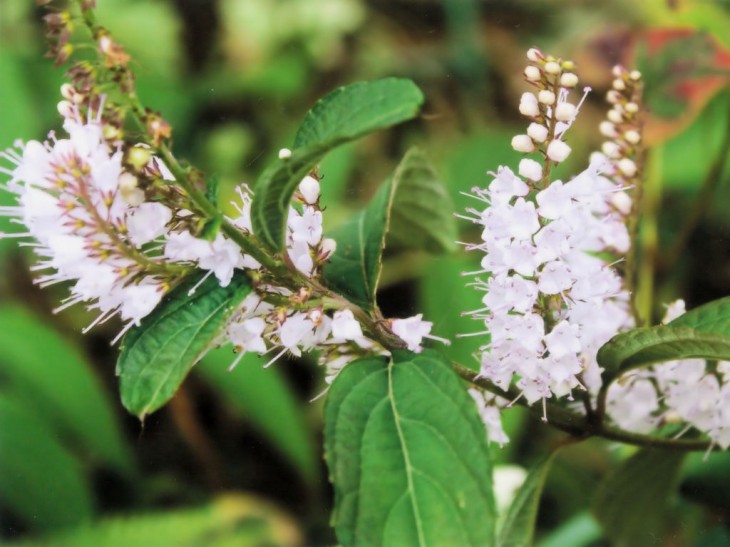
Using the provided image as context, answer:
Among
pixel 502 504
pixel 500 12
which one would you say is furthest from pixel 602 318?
pixel 500 12

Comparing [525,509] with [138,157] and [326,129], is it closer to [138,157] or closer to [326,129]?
[326,129]

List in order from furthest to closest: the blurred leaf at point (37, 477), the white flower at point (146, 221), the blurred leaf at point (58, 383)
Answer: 1. the blurred leaf at point (58, 383)
2. the blurred leaf at point (37, 477)
3. the white flower at point (146, 221)

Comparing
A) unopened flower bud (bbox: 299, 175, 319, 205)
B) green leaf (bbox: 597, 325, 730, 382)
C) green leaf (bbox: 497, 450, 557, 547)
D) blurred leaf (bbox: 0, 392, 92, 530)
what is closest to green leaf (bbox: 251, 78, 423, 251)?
unopened flower bud (bbox: 299, 175, 319, 205)

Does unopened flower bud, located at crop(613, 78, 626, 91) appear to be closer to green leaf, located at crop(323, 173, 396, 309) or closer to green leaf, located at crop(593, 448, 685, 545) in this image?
green leaf, located at crop(323, 173, 396, 309)

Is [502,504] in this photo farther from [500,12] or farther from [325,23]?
[500,12]

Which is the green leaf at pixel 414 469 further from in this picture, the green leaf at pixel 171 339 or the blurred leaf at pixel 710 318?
the blurred leaf at pixel 710 318

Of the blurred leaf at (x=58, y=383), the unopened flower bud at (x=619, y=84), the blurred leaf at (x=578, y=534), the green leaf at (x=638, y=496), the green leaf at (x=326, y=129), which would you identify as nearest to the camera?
the green leaf at (x=326, y=129)

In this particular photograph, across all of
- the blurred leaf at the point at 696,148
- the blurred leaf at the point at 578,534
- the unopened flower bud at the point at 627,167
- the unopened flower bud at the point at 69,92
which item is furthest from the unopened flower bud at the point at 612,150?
the blurred leaf at the point at 696,148
